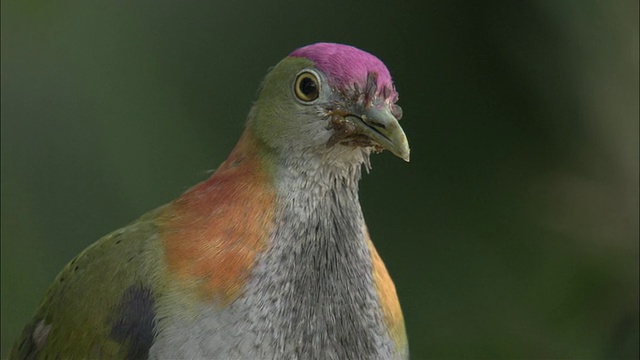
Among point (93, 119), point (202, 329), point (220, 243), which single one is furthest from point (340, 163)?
point (93, 119)

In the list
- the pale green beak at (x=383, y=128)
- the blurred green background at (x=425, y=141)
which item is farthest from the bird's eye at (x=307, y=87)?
the blurred green background at (x=425, y=141)

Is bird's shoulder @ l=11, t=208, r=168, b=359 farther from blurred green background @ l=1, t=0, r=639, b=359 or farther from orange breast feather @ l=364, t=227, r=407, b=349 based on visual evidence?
blurred green background @ l=1, t=0, r=639, b=359

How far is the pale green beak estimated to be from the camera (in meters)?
2.48

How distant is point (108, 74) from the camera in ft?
13.6

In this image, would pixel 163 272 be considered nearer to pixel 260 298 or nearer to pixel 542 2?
pixel 260 298

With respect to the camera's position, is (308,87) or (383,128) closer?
(383,128)

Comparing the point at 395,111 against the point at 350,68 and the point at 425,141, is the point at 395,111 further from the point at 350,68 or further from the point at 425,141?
the point at 425,141

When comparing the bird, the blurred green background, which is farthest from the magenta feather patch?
the blurred green background

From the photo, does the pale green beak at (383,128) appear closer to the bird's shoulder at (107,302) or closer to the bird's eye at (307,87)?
the bird's eye at (307,87)

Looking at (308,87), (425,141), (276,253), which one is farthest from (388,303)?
(425,141)

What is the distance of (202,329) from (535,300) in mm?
1755

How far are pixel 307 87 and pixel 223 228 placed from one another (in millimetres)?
419

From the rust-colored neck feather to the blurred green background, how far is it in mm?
1328

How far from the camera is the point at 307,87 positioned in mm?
2662
